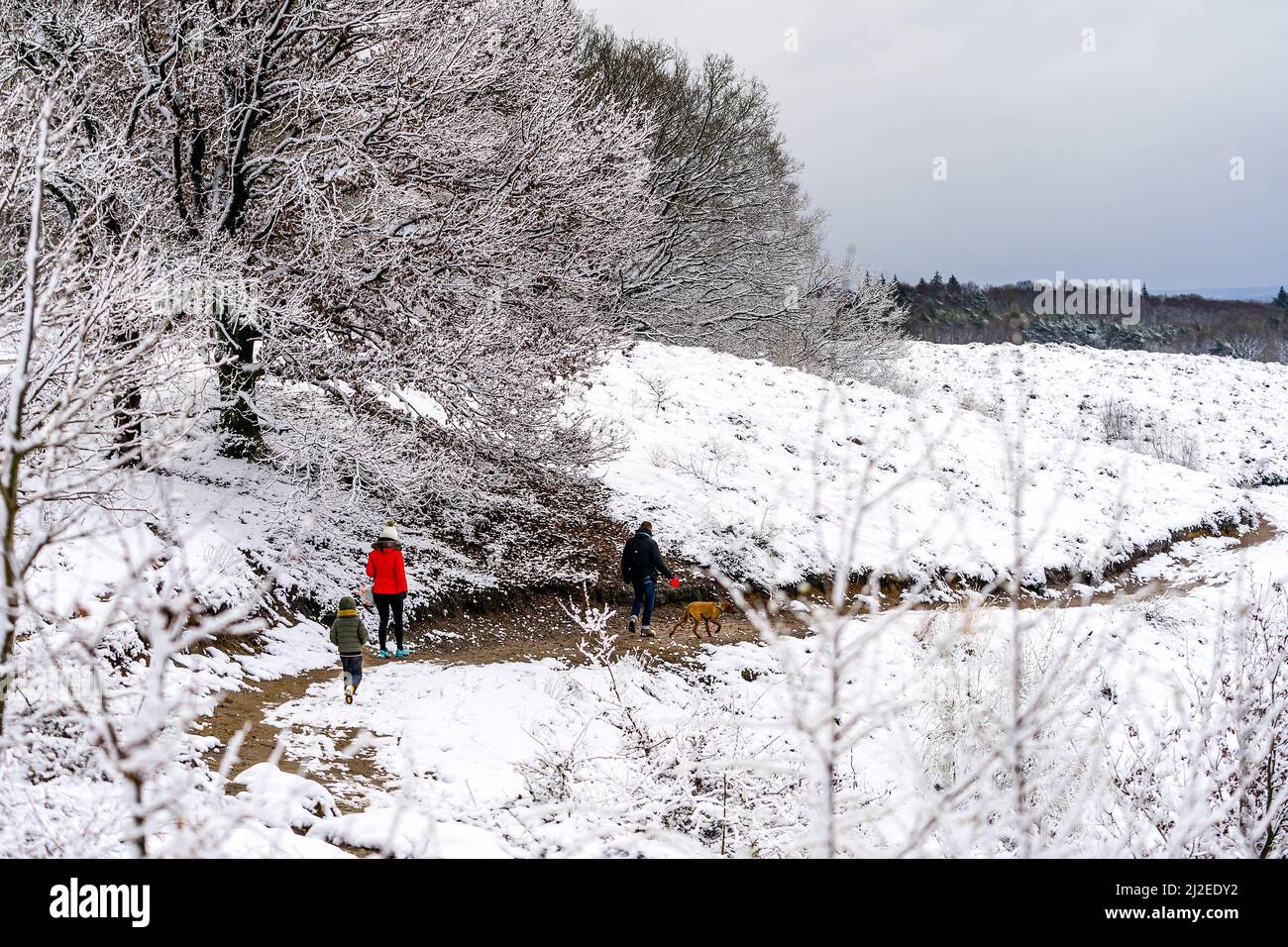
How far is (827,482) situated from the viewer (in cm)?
1548

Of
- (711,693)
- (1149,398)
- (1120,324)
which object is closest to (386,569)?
(711,693)

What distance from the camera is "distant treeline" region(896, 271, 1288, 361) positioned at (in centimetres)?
5797

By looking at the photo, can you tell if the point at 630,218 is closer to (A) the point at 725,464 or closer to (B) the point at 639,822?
(A) the point at 725,464

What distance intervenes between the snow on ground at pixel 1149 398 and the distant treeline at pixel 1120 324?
987cm

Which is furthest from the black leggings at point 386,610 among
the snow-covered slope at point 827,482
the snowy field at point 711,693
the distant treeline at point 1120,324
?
the distant treeline at point 1120,324

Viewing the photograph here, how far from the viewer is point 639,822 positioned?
5.18 meters


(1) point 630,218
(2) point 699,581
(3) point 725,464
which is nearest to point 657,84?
(1) point 630,218

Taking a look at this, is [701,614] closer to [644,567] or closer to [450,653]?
[644,567]

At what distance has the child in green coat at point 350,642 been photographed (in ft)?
23.0

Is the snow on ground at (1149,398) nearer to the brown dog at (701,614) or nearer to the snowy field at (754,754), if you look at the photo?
the brown dog at (701,614)

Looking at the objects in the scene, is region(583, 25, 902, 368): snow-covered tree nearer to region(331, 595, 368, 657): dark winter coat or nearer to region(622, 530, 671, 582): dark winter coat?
region(622, 530, 671, 582): dark winter coat
